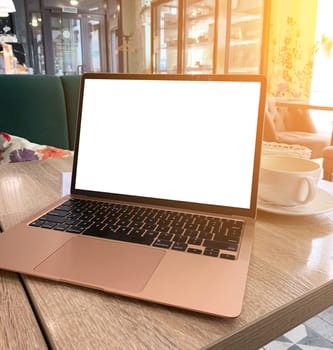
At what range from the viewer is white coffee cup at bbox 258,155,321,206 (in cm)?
54

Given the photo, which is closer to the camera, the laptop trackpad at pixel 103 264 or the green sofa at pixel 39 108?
the laptop trackpad at pixel 103 264

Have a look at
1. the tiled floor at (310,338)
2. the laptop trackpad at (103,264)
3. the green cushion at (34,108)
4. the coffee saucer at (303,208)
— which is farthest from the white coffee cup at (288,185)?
the green cushion at (34,108)

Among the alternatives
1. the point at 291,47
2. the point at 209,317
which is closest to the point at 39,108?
the point at 209,317

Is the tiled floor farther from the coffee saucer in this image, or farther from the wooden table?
the wooden table

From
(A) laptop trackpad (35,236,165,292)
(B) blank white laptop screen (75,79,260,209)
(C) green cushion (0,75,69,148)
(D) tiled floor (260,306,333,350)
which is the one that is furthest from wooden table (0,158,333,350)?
(C) green cushion (0,75,69,148)

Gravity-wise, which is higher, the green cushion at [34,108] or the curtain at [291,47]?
the curtain at [291,47]

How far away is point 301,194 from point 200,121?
0.66ft

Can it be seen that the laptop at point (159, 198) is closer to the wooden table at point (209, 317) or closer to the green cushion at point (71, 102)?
the wooden table at point (209, 317)

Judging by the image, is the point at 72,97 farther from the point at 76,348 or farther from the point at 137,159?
the point at 76,348

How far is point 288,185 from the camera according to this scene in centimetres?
55

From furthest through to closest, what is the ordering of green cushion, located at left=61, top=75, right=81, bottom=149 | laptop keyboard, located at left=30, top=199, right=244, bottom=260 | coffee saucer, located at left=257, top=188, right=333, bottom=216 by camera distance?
green cushion, located at left=61, top=75, right=81, bottom=149, coffee saucer, located at left=257, top=188, right=333, bottom=216, laptop keyboard, located at left=30, top=199, right=244, bottom=260

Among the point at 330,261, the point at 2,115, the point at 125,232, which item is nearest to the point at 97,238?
the point at 125,232

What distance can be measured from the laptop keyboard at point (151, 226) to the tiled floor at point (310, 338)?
0.79 metres

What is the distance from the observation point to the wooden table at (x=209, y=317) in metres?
0.31
